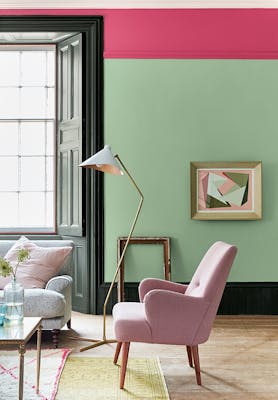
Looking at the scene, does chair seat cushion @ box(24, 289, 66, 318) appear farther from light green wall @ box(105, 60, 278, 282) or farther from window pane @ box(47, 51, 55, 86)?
window pane @ box(47, 51, 55, 86)

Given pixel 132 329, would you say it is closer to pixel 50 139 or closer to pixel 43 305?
pixel 43 305

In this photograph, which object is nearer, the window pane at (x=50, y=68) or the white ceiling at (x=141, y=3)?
the white ceiling at (x=141, y=3)

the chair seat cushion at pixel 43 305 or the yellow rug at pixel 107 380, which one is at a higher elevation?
the chair seat cushion at pixel 43 305

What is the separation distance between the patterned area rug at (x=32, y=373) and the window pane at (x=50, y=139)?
9.70ft

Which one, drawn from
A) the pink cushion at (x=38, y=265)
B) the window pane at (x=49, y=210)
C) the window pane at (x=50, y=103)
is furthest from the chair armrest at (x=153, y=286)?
the window pane at (x=50, y=103)

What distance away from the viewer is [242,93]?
6.45 metres

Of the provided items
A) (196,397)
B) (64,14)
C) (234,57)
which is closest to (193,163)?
(234,57)

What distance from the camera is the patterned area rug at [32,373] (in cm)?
355

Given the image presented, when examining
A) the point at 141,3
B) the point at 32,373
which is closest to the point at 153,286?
the point at 32,373

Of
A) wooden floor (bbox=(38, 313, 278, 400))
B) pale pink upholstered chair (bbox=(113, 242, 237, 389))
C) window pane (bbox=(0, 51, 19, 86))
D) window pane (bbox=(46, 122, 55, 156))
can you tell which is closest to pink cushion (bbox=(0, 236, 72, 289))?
wooden floor (bbox=(38, 313, 278, 400))

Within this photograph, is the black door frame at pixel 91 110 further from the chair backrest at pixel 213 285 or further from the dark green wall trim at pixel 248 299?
the chair backrest at pixel 213 285

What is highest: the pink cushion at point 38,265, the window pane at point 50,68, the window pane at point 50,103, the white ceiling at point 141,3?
the white ceiling at point 141,3

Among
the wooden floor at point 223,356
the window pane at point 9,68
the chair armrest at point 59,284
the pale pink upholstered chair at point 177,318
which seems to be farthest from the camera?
the window pane at point 9,68

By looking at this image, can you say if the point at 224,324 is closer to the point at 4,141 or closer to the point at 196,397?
the point at 196,397
